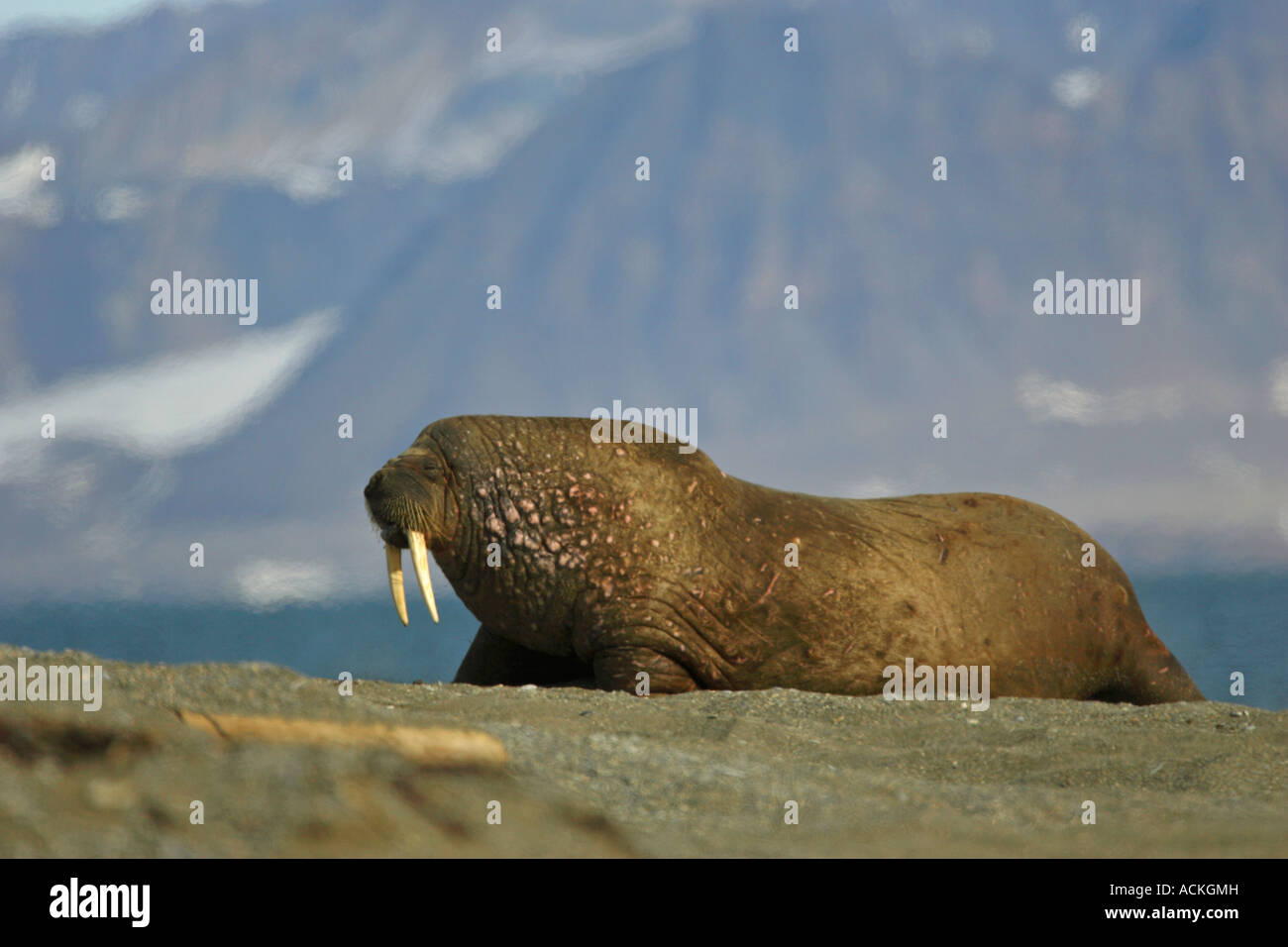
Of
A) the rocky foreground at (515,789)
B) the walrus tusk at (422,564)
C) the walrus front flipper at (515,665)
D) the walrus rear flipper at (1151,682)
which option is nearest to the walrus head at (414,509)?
the walrus tusk at (422,564)

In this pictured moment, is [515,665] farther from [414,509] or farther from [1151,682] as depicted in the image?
[1151,682]

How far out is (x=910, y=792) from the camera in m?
3.49

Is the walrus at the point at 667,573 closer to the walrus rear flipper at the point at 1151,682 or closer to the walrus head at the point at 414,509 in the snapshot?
the walrus head at the point at 414,509

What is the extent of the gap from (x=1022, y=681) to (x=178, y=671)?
195 inches

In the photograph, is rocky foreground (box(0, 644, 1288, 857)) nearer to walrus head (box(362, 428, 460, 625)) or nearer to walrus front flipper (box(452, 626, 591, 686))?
walrus head (box(362, 428, 460, 625))

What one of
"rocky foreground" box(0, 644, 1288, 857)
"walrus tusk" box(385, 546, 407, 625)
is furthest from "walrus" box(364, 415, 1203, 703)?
"rocky foreground" box(0, 644, 1288, 857)

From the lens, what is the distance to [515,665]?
25.0 ft

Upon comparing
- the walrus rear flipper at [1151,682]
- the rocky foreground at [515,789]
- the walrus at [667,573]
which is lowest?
the rocky foreground at [515,789]

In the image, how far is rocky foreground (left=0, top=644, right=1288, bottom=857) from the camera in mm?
2451

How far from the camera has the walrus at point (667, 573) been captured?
22.7 feet

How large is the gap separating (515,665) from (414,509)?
A: 4.29 feet
